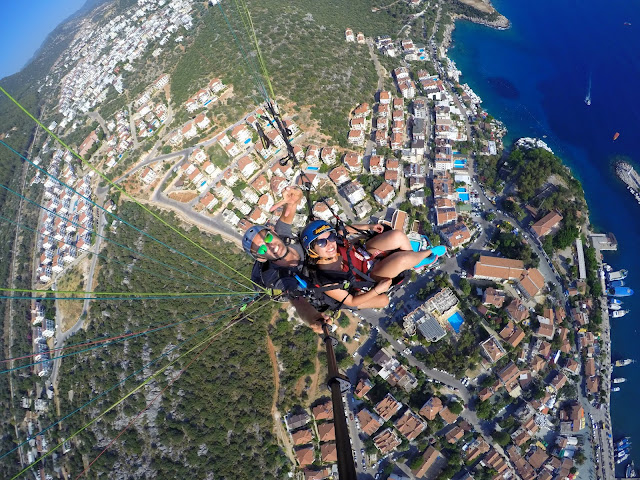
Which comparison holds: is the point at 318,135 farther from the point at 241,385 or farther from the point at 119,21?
the point at 119,21

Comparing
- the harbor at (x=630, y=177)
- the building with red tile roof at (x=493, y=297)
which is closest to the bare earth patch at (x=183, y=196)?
the building with red tile roof at (x=493, y=297)

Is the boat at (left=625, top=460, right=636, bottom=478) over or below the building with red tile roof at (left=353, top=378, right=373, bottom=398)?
below

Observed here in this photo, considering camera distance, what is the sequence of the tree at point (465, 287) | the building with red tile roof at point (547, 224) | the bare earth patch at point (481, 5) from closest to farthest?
the tree at point (465, 287) → the building with red tile roof at point (547, 224) → the bare earth patch at point (481, 5)

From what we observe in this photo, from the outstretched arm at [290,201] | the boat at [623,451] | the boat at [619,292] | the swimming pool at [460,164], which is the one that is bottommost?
the boat at [623,451]

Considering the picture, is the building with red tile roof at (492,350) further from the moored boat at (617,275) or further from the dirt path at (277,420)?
the dirt path at (277,420)

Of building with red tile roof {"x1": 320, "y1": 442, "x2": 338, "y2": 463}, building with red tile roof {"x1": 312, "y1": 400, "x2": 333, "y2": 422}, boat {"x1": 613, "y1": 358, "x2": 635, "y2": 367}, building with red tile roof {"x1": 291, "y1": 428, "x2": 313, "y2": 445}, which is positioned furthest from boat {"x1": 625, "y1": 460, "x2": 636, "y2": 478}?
building with red tile roof {"x1": 291, "y1": 428, "x2": 313, "y2": 445}

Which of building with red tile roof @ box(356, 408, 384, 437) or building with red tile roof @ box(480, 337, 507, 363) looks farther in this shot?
building with red tile roof @ box(480, 337, 507, 363)

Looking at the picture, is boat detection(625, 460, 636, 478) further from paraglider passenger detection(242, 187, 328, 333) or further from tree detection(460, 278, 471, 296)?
paraglider passenger detection(242, 187, 328, 333)
